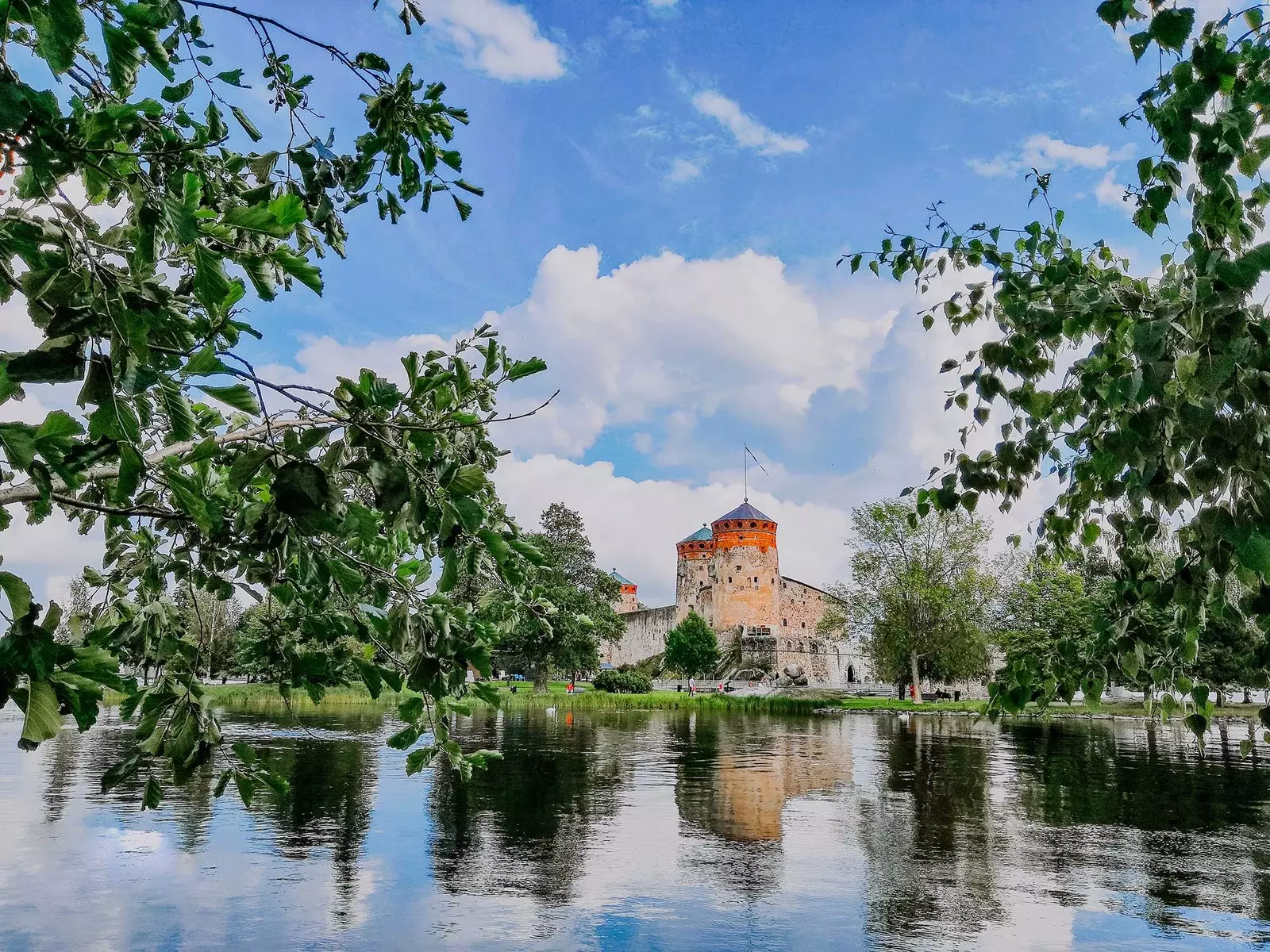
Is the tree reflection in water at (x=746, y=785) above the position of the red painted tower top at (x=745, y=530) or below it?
below

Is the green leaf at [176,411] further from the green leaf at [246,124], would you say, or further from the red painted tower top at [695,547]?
the red painted tower top at [695,547]

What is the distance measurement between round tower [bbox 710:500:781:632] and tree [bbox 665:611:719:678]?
6.42 m

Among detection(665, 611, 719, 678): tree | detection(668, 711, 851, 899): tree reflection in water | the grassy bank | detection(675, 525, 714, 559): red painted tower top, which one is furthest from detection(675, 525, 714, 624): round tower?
detection(668, 711, 851, 899): tree reflection in water

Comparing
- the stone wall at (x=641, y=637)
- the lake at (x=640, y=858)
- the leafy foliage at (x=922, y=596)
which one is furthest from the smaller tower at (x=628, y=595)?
the lake at (x=640, y=858)

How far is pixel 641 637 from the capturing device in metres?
87.1

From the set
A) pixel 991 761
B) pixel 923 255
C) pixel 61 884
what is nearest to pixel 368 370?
pixel 923 255

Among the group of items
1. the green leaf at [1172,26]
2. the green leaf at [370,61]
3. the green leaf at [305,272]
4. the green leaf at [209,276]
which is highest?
the green leaf at [370,61]

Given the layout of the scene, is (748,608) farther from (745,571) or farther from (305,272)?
(305,272)

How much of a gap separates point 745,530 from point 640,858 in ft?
237

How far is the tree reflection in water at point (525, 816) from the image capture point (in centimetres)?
1043

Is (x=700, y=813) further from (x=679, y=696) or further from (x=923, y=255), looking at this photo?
(x=679, y=696)

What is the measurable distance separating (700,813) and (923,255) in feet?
43.5

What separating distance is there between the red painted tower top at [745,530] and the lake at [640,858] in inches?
2383

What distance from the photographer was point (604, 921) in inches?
348
